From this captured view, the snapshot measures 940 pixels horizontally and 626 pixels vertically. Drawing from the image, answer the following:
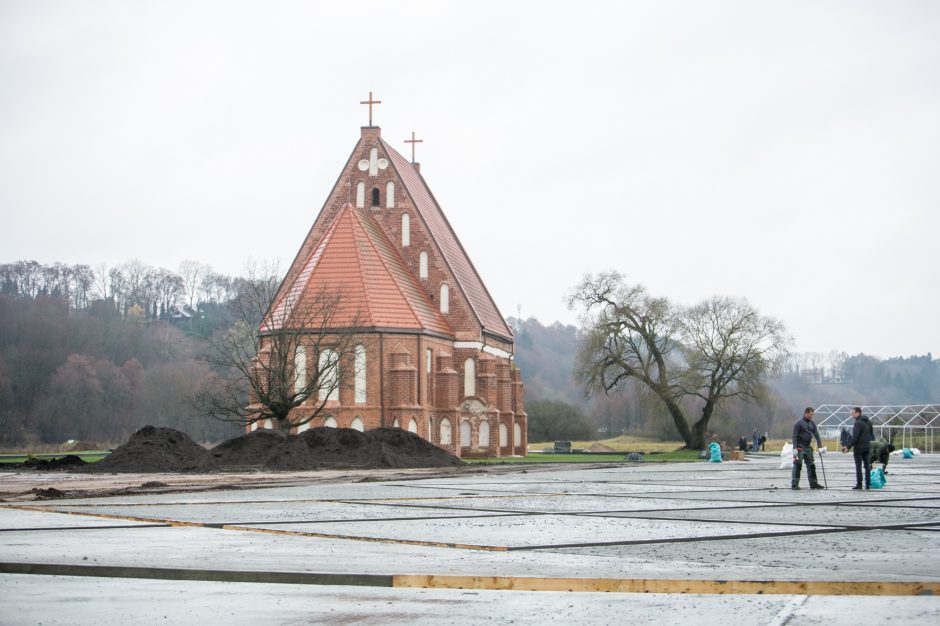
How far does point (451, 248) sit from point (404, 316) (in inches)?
449

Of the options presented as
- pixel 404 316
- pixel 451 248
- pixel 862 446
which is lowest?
pixel 862 446

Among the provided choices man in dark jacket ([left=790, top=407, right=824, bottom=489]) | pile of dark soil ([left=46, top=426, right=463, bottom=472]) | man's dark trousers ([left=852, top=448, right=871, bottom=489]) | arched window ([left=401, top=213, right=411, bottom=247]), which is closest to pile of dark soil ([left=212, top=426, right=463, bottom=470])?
pile of dark soil ([left=46, top=426, right=463, bottom=472])

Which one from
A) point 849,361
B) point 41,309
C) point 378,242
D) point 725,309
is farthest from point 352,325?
A: point 849,361

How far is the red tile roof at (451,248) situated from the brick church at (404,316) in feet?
0.56

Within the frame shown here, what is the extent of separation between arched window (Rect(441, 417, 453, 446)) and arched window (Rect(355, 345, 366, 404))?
4781mm

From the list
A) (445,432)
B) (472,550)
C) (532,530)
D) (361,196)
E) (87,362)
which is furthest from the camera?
(87,362)

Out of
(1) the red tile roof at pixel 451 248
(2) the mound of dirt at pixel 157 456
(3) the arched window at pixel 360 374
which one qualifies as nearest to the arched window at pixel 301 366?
(3) the arched window at pixel 360 374

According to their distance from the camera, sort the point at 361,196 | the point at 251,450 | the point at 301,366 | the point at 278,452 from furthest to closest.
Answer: the point at 361,196 < the point at 301,366 < the point at 251,450 < the point at 278,452

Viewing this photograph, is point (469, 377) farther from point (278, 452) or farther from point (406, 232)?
point (278, 452)

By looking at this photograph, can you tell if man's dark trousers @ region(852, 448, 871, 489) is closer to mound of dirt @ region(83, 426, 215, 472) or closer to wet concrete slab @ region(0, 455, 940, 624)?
wet concrete slab @ region(0, 455, 940, 624)

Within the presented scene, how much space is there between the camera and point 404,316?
159ft

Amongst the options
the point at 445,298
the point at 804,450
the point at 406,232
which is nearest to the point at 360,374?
the point at 445,298

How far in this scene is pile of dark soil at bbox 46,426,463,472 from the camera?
32531 millimetres

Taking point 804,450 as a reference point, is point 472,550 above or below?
below
